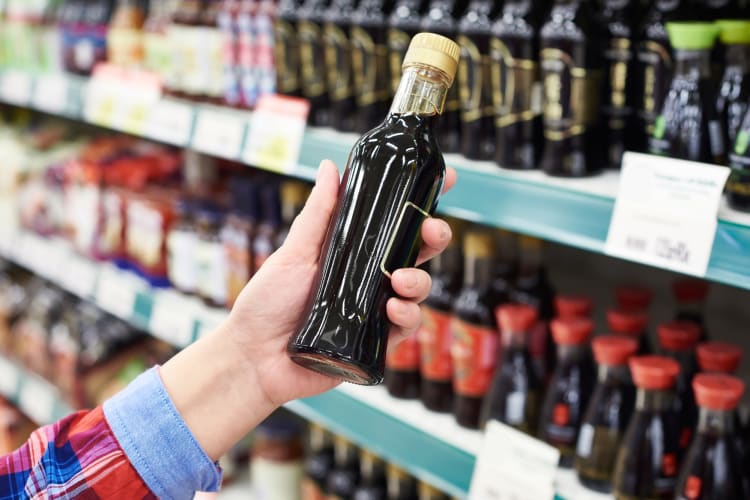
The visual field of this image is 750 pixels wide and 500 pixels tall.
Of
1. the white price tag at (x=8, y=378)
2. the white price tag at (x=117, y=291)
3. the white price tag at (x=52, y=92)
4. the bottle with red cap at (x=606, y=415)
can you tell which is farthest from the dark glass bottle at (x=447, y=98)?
the white price tag at (x=8, y=378)

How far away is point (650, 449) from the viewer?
3.84 ft

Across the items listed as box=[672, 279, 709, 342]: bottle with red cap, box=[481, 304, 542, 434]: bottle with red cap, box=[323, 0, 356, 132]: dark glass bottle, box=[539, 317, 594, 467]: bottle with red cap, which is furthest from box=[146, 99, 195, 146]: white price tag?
box=[672, 279, 709, 342]: bottle with red cap

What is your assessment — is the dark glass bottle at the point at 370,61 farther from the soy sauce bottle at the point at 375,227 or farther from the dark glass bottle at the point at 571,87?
the soy sauce bottle at the point at 375,227

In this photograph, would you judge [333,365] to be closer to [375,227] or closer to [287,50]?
[375,227]

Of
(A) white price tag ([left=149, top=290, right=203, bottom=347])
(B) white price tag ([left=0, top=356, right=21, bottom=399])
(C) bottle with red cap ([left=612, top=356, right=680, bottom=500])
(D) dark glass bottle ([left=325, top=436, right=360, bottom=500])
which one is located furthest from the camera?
(B) white price tag ([left=0, top=356, right=21, bottom=399])

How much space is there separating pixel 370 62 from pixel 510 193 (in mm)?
502

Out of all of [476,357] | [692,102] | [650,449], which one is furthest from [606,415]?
[692,102]

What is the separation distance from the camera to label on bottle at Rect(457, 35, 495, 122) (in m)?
1.34

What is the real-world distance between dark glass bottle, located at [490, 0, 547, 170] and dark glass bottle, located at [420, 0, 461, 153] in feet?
0.34

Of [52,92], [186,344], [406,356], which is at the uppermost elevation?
[52,92]

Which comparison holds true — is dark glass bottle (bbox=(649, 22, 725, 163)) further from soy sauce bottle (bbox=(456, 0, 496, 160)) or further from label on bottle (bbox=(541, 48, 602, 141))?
soy sauce bottle (bbox=(456, 0, 496, 160))

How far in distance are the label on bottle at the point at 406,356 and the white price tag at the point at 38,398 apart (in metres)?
1.47

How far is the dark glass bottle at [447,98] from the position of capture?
1.37 metres

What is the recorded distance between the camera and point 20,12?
281cm
